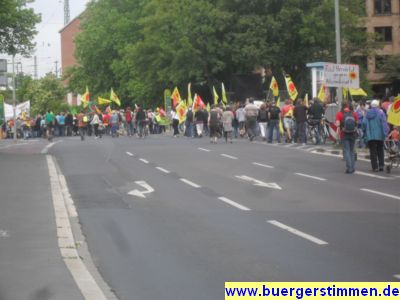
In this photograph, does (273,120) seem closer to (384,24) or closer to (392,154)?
(392,154)

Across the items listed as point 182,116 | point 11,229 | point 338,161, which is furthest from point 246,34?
point 11,229

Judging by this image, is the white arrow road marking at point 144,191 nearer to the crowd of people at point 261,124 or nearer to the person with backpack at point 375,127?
the crowd of people at point 261,124

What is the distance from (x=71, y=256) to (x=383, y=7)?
79911 mm

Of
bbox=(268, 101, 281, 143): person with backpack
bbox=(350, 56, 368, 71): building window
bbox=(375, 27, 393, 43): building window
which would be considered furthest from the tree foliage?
bbox=(268, 101, 281, 143): person with backpack

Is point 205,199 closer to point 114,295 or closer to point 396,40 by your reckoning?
point 114,295

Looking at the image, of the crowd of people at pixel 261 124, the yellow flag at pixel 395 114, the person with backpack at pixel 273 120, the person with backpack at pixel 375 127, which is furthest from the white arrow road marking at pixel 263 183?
the person with backpack at pixel 273 120

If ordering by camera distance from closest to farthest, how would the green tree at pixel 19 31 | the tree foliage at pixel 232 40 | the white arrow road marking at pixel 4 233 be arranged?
the white arrow road marking at pixel 4 233 < the green tree at pixel 19 31 < the tree foliage at pixel 232 40

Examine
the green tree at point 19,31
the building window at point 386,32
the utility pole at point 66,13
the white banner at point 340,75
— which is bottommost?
the white banner at point 340,75

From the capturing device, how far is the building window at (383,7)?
85.9m

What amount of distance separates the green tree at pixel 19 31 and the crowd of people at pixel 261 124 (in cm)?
819

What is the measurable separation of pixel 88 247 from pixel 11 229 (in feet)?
5.18

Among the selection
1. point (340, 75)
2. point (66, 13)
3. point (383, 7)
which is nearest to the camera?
point (340, 75)

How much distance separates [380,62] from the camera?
7994 centimetres

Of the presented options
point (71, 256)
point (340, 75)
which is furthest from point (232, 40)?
point (71, 256)
